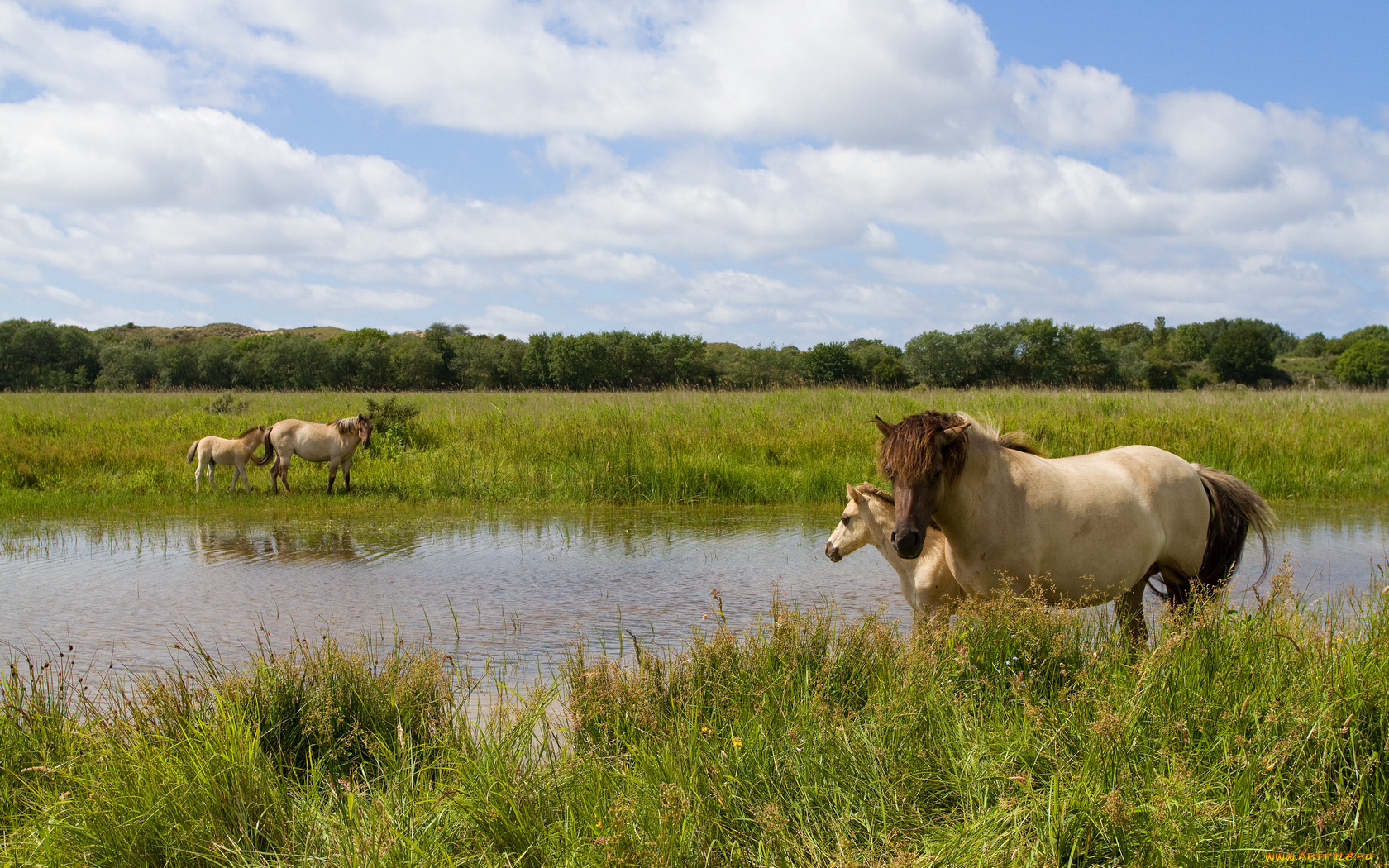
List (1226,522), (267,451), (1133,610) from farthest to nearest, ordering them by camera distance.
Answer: (267,451)
(1226,522)
(1133,610)

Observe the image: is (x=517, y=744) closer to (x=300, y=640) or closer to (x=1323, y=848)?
(x=300, y=640)

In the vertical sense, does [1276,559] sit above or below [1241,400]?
below

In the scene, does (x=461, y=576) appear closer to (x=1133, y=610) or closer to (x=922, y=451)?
(x=922, y=451)

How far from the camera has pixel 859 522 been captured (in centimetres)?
742

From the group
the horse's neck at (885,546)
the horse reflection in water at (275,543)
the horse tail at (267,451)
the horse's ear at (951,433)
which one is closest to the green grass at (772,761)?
the horse's ear at (951,433)

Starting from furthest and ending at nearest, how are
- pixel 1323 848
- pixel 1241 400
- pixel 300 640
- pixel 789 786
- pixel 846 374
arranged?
pixel 846 374 < pixel 1241 400 < pixel 300 640 < pixel 789 786 < pixel 1323 848

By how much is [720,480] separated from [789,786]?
11964 millimetres

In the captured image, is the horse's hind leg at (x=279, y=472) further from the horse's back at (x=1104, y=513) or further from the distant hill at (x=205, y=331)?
the distant hill at (x=205, y=331)

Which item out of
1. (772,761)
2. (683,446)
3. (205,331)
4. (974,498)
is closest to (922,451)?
(974,498)

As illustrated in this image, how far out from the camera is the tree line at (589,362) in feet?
172

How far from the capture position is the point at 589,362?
5331cm

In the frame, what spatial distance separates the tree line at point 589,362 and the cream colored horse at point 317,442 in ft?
90.4

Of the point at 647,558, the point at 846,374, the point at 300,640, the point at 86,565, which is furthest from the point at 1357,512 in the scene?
the point at 846,374

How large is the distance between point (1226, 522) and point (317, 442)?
14.2 m
